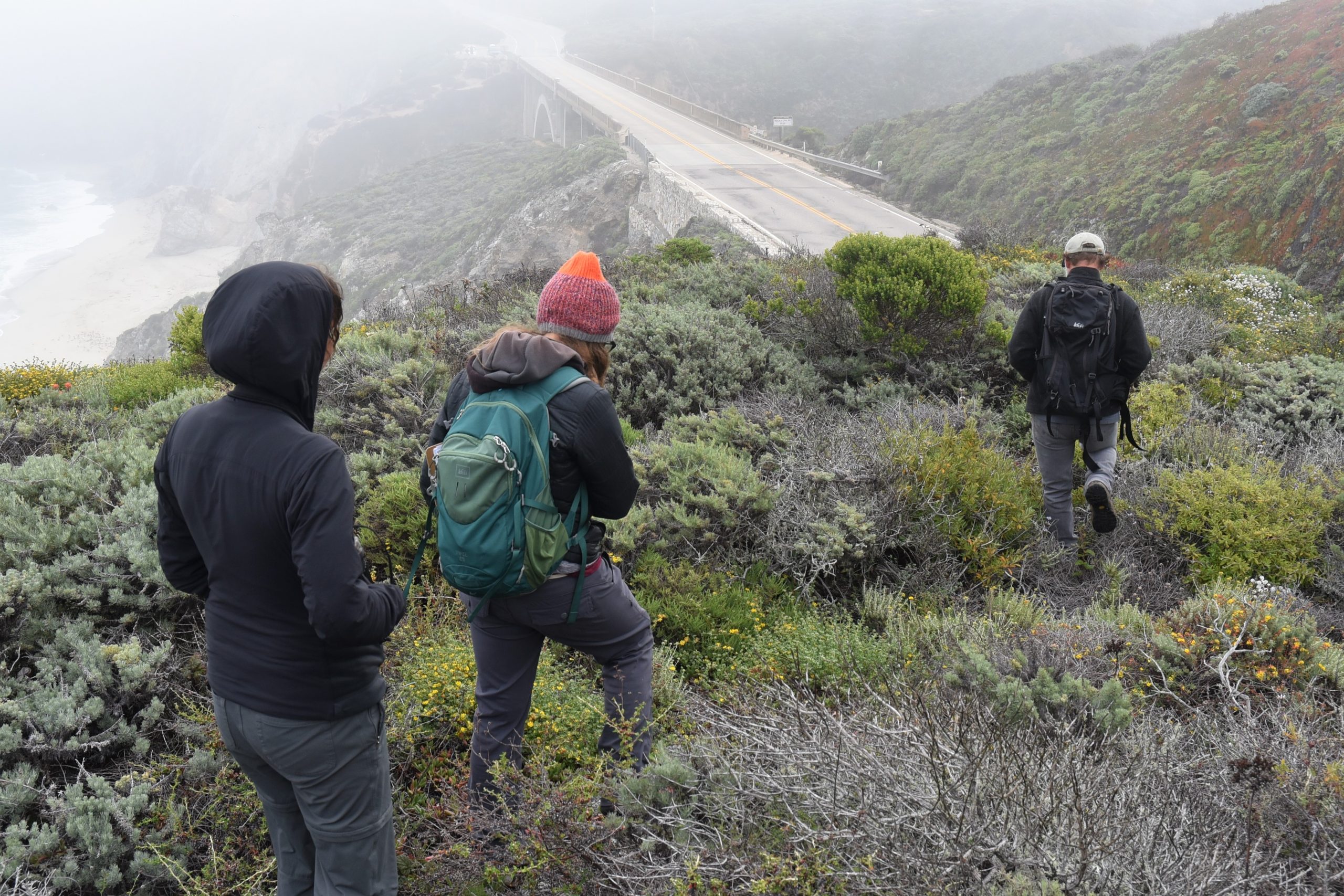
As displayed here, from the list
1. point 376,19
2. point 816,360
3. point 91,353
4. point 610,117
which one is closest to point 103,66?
point 376,19

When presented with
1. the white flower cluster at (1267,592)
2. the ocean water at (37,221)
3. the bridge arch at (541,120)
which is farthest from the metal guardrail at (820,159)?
the ocean water at (37,221)

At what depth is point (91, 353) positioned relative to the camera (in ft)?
138

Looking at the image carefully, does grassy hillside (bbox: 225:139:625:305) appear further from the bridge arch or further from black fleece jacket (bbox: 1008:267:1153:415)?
black fleece jacket (bbox: 1008:267:1153:415)

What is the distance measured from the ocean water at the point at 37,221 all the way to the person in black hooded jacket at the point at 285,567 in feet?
182

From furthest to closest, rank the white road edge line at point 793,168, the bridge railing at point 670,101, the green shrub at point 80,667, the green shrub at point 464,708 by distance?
1. the bridge railing at point 670,101
2. the white road edge line at point 793,168
3. the green shrub at point 464,708
4. the green shrub at point 80,667

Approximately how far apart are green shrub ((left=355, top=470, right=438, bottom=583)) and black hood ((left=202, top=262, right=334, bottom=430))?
8.81 ft

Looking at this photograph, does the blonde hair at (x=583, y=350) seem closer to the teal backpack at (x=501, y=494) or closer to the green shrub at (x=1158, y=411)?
the teal backpack at (x=501, y=494)

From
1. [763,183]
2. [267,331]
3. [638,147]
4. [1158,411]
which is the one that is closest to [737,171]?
[763,183]

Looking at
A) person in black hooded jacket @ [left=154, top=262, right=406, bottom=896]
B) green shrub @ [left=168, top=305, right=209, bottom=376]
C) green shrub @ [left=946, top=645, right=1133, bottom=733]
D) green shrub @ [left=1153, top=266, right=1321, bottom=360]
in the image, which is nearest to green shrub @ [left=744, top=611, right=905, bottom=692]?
green shrub @ [left=946, top=645, right=1133, bottom=733]

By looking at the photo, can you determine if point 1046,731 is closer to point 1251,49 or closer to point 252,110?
point 1251,49

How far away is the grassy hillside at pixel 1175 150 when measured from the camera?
1434 cm

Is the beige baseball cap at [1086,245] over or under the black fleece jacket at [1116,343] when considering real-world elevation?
over

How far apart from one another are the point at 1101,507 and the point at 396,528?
14.1 ft

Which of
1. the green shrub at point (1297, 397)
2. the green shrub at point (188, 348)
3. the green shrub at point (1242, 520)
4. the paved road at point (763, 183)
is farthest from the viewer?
the paved road at point (763, 183)
